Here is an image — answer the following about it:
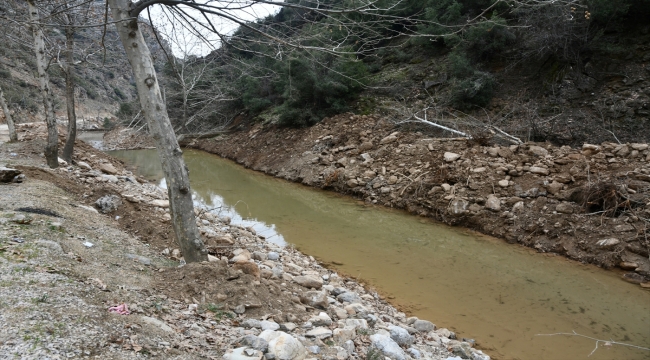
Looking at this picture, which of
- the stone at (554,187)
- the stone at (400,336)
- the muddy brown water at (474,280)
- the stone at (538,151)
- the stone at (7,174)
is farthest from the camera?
the stone at (538,151)

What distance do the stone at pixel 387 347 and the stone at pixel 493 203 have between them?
4925 millimetres

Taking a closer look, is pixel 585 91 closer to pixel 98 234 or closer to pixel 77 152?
pixel 98 234

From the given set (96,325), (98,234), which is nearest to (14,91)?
(98,234)

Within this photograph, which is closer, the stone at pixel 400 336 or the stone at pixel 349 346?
the stone at pixel 349 346

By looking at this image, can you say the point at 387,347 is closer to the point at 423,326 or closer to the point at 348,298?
the point at 423,326

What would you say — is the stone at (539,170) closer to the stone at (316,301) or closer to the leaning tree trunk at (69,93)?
the stone at (316,301)

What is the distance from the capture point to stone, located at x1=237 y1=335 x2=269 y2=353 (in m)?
2.33

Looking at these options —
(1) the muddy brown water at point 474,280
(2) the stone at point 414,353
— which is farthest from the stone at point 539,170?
(2) the stone at point 414,353

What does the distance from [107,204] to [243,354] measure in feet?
13.0

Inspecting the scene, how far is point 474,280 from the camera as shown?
5379 millimetres

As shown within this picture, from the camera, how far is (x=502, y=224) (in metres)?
6.97

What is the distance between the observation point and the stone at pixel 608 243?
5723 millimetres

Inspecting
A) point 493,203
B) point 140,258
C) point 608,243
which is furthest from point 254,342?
point 493,203

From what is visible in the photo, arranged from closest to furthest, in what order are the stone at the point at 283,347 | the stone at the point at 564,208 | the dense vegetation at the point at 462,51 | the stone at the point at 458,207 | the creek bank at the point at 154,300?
the creek bank at the point at 154,300 < the stone at the point at 283,347 < the stone at the point at 564,208 < the stone at the point at 458,207 < the dense vegetation at the point at 462,51
